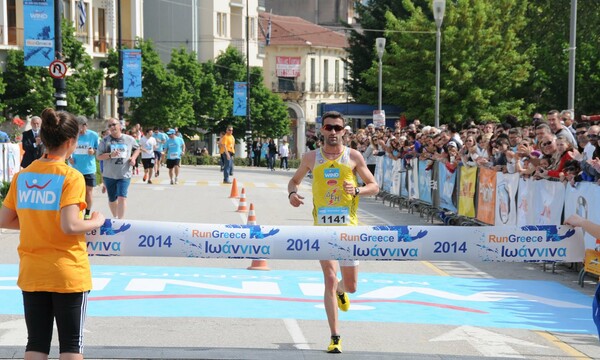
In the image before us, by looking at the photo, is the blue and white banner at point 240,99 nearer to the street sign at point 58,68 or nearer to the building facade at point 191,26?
the building facade at point 191,26

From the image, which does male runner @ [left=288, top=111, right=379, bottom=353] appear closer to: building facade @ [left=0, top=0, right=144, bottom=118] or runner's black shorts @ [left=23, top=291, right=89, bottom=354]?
runner's black shorts @ [left=23, top=291, right=89, bottom=354]

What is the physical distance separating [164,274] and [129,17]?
65181mm

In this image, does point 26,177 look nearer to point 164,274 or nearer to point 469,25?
point 164,274

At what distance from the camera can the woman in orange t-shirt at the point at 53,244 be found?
6277mm

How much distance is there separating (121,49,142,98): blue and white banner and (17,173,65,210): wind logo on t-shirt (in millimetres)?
44146

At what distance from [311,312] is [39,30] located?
56.2 feet

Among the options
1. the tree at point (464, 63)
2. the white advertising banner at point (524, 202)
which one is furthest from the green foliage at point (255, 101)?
the white advertising banner at point (524, 202)

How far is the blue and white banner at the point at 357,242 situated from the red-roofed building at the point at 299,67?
321ft

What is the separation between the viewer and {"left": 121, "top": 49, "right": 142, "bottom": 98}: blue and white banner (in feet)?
164

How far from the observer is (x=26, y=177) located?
6.38 m

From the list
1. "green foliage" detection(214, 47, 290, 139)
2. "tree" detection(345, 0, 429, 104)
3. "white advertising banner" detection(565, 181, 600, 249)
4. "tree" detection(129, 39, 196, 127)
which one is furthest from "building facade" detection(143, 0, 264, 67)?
"white advertising banner" detection(565, 181, 600, 249)

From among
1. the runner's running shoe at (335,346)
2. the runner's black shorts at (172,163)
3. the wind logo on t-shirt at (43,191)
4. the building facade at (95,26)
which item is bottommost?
the runner's black shorts at (172,163)

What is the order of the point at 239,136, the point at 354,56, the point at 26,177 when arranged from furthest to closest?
the point at 239,136, the point at 354,56, the point at 26,177

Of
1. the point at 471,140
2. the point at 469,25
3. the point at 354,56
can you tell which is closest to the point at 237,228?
the point at 471,140
